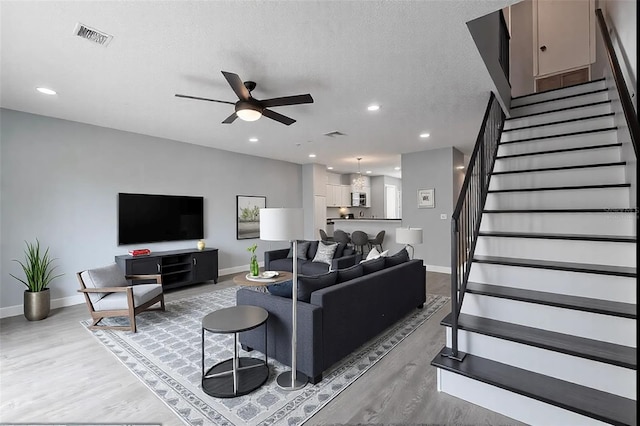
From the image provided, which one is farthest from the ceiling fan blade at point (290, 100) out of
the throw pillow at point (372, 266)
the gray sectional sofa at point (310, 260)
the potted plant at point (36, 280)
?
the potted plant at point (36, 280)

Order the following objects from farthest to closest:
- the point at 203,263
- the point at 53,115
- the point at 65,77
A: the point at 203,263
the point at 53,115
the point at 65,77

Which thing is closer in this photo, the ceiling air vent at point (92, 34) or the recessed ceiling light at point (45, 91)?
the ceiling air vent at point (92, 34)

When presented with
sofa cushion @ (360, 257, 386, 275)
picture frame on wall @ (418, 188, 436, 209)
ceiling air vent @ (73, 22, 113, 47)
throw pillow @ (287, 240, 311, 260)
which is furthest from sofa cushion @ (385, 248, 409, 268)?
ceiling air vent @ (73, 22, 113, 47)

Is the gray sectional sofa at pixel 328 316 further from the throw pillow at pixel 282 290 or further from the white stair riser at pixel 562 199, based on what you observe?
the white stair riser at pixel 562 199

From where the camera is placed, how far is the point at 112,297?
361 centimetres

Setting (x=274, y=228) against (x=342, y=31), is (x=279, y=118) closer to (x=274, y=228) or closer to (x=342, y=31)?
(x=342, y=31)

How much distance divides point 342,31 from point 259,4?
68 cm

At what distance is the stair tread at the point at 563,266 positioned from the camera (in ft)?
6.57

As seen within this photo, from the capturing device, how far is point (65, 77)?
10.2 feet

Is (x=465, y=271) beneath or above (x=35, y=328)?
above

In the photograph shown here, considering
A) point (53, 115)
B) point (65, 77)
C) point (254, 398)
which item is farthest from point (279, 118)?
point (53, 115)

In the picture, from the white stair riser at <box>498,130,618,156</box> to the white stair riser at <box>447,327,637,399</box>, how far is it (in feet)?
8.55

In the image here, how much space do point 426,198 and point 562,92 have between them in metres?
3.06

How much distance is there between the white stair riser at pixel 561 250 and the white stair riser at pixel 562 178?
38.0 inches
